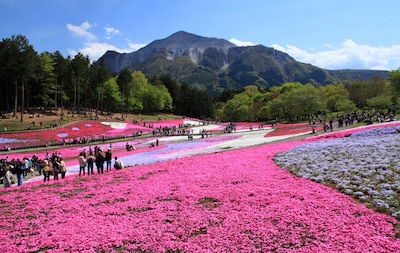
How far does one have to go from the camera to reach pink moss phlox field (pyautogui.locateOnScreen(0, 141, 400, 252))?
11.2 metres

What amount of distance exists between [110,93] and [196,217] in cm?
10436

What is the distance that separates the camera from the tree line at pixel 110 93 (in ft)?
225

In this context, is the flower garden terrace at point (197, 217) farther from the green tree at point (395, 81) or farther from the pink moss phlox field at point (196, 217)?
the green tree at point (395, 81)

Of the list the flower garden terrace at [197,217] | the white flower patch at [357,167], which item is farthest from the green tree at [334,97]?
the flower garden terrace at [197,217]

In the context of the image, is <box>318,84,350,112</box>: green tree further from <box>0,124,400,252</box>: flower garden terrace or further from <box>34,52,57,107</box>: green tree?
<box>0,124,400,252</box>: flower garden terrace

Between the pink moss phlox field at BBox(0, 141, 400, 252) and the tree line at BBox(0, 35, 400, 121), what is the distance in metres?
55.9

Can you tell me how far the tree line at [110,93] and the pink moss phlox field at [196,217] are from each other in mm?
55942

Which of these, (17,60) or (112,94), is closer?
(17,60)

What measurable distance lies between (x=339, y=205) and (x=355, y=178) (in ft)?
13.9

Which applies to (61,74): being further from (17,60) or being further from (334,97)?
(334,97)

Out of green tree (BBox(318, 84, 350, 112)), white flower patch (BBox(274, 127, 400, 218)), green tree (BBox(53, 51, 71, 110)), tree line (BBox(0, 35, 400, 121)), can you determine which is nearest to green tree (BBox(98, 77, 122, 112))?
tree line (BBox(0, 35, 400, 121))

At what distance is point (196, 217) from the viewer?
13.8m

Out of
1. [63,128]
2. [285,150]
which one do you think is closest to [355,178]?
[285,150]

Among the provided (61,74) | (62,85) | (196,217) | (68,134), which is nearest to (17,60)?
(68,134)
